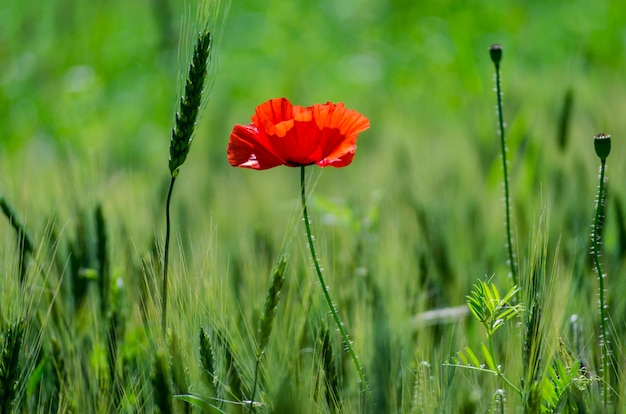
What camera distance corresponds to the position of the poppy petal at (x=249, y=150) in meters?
0.61

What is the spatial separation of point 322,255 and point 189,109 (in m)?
0.18

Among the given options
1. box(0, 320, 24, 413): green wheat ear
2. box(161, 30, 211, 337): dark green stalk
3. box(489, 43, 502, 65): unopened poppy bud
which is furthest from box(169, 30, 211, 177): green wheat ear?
box(489, 43, 502, 65): unopened poppy bud

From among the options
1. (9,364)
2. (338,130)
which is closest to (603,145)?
(338,130)

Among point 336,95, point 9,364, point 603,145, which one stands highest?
point 336,95

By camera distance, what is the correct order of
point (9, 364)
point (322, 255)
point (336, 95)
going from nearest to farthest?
point (9, 364), point (322, 255), point (336, 95)

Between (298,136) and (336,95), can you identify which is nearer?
(298,136)

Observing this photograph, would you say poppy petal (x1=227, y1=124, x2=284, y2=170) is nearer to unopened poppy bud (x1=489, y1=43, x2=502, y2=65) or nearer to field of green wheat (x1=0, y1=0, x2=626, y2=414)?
field of green wheat (x1=0, y1=0, x2=626, y2=414)

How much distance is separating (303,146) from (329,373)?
0.55ft

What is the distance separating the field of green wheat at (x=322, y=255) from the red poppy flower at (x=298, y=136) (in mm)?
42

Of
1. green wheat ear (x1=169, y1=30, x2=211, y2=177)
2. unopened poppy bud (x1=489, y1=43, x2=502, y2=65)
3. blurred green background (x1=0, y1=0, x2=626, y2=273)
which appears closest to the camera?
green wheat ear (x1=169, y1=30, x2=211, y2=177)

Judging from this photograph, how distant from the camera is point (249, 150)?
63 cm

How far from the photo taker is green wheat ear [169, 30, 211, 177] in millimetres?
577

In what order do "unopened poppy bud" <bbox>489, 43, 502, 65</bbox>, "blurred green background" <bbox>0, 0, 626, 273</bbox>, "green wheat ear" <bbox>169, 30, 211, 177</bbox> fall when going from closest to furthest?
1. "green wheat ear" <bbox>169, 30, 211, 177</bbox>
2. "unopened poppy bud" <bbox>489, 43, 502, 65</bbox>
3. "blurred green background" <bbox>0, 0, 626, 273</bbox>

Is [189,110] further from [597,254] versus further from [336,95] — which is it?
[336,95]
